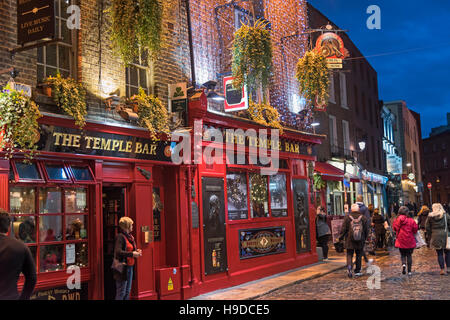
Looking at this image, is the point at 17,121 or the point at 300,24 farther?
the point at 300,24

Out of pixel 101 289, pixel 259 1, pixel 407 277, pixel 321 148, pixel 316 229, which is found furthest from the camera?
pixel 321 148

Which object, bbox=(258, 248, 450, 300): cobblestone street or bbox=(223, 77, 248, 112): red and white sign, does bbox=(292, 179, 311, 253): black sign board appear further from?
bbox=(223, 77, 248, 112): red and white sign

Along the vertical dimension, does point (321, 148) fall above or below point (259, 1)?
below

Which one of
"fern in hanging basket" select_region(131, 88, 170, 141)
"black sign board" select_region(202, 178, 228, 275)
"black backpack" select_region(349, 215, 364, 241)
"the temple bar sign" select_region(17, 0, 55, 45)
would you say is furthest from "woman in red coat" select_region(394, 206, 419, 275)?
"the temple bar sign" select_region(17, 0, 55, 45)

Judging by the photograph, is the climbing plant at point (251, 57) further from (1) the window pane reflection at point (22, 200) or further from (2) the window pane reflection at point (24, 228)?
(2) the window pane reflection at point (24, 228)

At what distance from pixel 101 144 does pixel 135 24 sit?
91.6 inches

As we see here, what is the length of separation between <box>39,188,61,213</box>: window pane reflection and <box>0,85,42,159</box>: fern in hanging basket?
45.4 inches

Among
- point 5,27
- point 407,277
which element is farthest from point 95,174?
point 407,277

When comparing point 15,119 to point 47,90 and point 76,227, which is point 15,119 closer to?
point 47,90

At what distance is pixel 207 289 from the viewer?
40.3 ft

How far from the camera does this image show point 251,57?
1269 centimetres

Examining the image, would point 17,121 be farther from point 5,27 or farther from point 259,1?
point 259,1

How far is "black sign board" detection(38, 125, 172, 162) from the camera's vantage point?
8.84 meters
